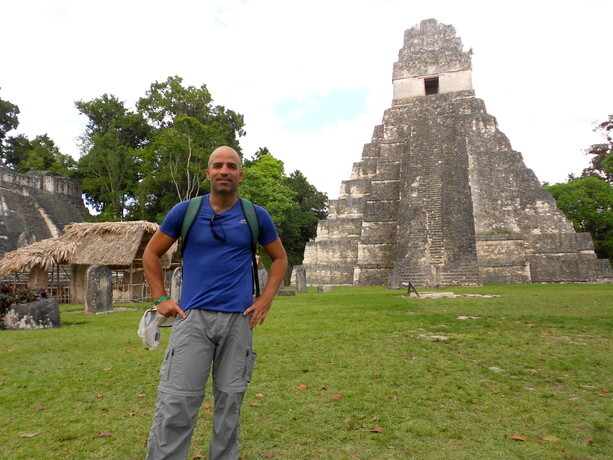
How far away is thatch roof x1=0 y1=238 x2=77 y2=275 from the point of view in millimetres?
13945

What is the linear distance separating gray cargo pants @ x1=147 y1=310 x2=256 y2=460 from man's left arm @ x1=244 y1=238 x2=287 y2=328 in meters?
0.09

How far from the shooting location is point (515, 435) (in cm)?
302

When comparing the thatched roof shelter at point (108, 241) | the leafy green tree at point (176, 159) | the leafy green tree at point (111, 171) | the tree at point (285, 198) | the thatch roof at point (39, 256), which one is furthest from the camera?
the leafy green tree at point (111, 171)

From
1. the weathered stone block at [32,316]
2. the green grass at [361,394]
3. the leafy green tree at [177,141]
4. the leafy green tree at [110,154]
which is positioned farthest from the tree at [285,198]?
the green grass at [361,394]

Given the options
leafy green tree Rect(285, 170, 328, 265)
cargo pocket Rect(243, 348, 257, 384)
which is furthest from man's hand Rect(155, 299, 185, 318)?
leafy green tree Rect(285, 170, 328, 265)

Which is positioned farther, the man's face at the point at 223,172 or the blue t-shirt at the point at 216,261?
the man's face at the point at 223,172

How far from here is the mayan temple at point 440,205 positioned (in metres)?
21.2

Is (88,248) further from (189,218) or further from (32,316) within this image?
(189,218)

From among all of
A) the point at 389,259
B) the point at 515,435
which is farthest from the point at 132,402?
the point at 389,259

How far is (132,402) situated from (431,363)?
3173 millimetres

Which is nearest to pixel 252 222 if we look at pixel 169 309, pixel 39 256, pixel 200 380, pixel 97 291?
pixel 169 309

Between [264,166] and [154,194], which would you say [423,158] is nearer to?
[264,166]

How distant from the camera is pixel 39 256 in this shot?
46.3ft

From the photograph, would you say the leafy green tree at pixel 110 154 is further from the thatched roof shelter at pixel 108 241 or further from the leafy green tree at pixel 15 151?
the thatched roof shelter at pixel 108 241
